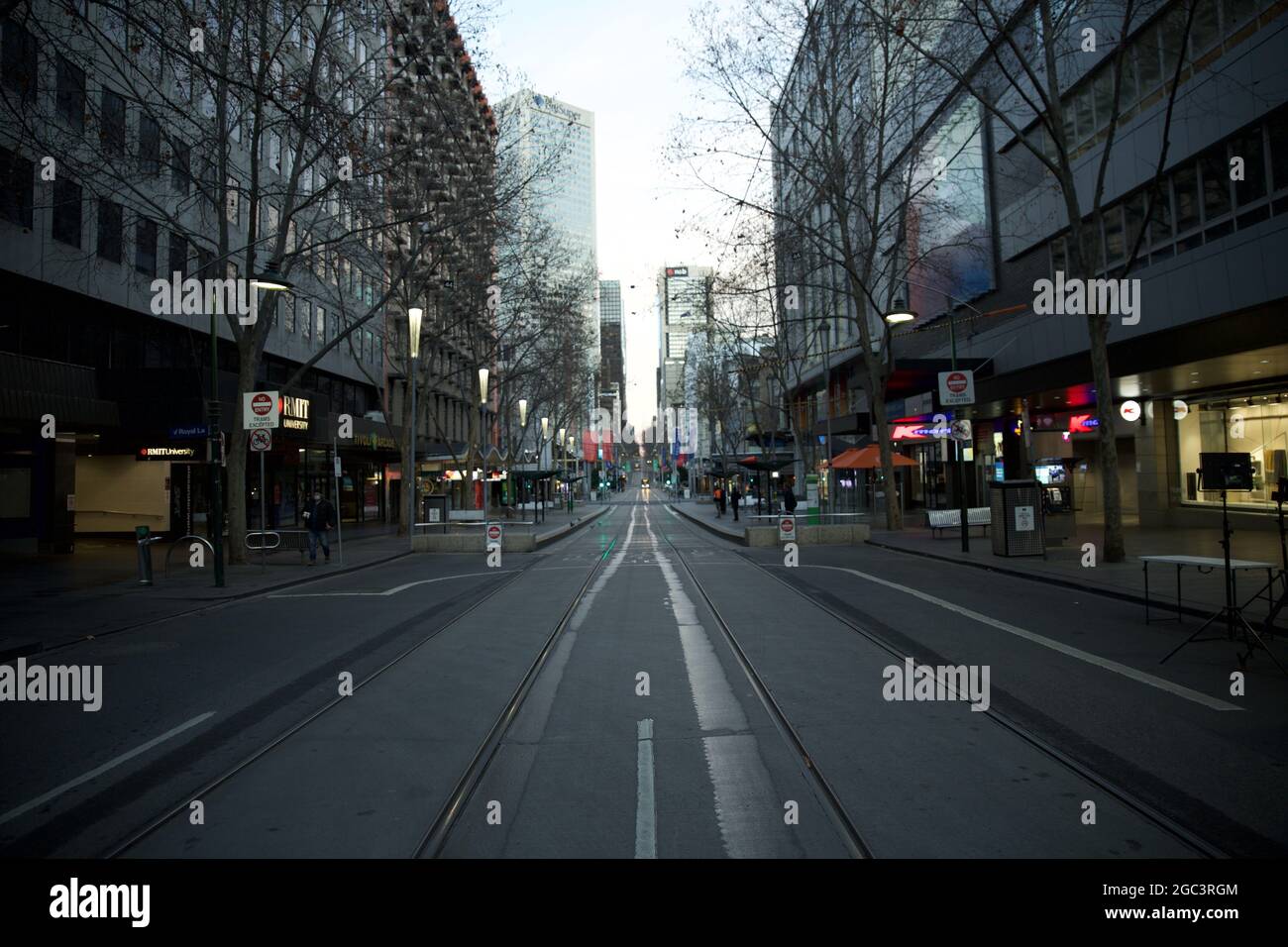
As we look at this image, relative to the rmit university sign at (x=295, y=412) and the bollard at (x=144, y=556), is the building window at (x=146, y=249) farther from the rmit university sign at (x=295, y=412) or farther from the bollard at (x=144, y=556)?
the bollard at (x=144, y=556)

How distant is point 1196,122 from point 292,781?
22751 mm

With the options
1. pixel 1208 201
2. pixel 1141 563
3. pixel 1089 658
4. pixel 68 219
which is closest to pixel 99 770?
pixel 1089 658

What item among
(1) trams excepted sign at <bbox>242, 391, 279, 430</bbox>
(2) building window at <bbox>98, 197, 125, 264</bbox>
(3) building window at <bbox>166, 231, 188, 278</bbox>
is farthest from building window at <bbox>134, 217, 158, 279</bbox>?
(1) trams excepted sign at <bbox>242, 391, 279, 430</bbox>

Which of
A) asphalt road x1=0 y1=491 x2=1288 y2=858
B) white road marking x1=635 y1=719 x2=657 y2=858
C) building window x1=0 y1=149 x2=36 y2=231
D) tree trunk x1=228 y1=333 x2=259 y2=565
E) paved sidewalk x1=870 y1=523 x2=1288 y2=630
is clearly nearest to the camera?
white road marking x1=635 y1=719 x2=657 y2=858

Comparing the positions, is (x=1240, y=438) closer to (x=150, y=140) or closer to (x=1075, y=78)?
(x=1075, y=78)

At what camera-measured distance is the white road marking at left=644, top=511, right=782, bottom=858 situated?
Answer: 414cm

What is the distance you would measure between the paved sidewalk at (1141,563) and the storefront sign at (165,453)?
24991 millimetres

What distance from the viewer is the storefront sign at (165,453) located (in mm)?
29938

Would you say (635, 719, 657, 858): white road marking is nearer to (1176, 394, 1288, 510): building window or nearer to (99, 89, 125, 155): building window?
(99, 89, 125, 155): building window

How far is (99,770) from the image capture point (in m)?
5.48

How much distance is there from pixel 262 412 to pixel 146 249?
41.9ft

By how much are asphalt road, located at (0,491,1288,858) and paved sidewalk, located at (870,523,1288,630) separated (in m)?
1.31

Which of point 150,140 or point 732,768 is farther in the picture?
point 150,140
